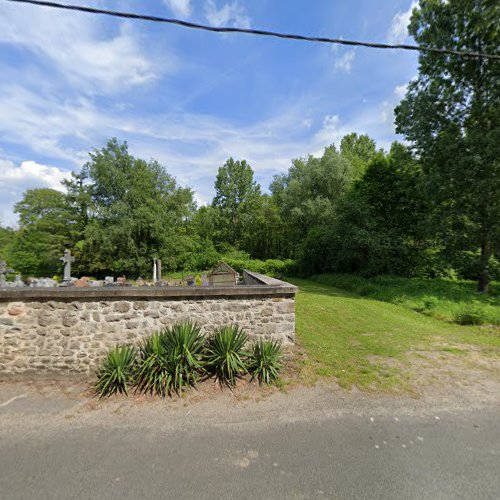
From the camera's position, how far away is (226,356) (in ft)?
14.8

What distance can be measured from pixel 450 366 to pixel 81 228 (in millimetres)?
33766

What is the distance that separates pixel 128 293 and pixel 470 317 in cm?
1052

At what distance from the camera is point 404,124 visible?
15.2m

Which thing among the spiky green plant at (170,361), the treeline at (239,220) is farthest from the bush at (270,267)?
the spiky green plant at (170,361)

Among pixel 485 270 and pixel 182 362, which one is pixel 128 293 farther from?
pixel 485 270

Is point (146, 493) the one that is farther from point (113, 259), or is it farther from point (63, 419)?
point (113, 259)

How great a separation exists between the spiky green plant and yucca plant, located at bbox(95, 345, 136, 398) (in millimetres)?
173

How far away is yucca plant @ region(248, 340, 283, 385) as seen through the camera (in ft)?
15.0

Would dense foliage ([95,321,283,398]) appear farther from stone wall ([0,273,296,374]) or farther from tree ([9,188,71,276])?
tree ([9,188,71,276])

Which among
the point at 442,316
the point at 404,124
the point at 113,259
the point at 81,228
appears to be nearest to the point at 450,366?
the point at 442,316

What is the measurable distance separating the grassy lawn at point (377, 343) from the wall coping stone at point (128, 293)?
A: 1871 mm

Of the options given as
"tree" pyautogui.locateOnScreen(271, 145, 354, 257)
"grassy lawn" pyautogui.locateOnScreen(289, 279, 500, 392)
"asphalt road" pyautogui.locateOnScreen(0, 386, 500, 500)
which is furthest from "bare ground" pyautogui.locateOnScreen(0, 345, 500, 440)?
"tree" pyautogui.locateOnScreen(271, 145, 354, 257)

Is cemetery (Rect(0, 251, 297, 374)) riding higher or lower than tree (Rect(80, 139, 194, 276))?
lower

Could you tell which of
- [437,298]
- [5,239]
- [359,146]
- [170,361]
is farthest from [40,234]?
[359,146]
